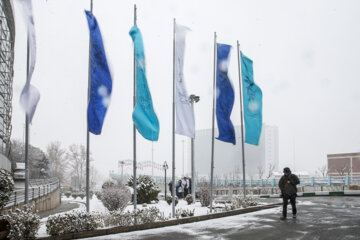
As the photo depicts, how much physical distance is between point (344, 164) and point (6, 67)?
78021 mm

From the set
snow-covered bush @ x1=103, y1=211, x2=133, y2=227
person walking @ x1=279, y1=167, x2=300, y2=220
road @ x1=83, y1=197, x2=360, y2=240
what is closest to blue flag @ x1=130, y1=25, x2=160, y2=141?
snow-covered bush @ x1=103, y1=211, x2=133, y2=227

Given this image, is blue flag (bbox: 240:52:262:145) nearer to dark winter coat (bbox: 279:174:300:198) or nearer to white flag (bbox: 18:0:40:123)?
dark winter coat (bbox: 279:174:300:198)

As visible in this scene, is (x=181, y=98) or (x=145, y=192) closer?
(x=181, y=98)

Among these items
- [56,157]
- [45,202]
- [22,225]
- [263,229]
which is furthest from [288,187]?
[56,157]

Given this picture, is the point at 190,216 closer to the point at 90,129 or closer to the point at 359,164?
the point at 90,129

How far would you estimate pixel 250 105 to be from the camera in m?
17.3

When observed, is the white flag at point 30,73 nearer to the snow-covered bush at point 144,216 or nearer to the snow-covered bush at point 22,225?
the snow-covered bush at point 22,225

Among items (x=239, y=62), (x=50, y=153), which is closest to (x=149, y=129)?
(x=239, y=62)

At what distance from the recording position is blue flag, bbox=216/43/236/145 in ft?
51.4

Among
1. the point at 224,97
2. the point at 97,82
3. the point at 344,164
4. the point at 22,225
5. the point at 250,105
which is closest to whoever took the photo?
the point at 22,225

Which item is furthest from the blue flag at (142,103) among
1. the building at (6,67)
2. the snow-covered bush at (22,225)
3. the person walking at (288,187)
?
the building at (6,67)

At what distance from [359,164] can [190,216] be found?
87.8m

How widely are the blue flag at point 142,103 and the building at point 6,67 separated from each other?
27880 millimetres

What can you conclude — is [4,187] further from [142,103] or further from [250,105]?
[250,105]
